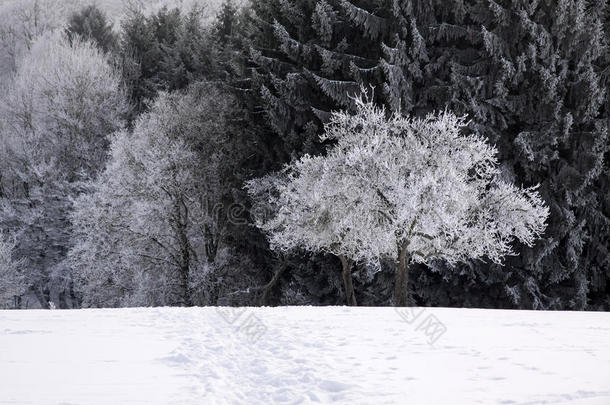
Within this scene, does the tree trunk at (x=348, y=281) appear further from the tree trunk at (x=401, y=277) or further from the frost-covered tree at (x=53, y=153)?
the frost-covered tree at (x=53, y=153)

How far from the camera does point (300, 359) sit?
7.47 m

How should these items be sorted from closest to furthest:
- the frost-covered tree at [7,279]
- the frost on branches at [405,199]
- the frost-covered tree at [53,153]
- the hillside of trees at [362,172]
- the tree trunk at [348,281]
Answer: the frost on branches at [405,199], the hillside of trees at [362,172], the tree trunk at [348,281], the frost-covered tree at [7,279], the frost-covered tree at [53,153]

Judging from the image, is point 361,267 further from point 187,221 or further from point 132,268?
point 132,268

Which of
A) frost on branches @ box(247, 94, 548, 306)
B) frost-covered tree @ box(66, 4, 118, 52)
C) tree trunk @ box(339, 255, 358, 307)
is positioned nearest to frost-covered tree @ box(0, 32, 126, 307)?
frost-covered tree @ box(66, 4, 118, 52)

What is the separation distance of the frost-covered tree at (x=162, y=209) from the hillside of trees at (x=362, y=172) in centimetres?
10

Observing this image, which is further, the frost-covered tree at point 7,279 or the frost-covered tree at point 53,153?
the frost-covered tree at point 53,153

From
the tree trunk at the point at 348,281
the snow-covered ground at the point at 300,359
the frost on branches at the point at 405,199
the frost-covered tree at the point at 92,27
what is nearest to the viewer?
the snow-covered ground at the point at 300,359

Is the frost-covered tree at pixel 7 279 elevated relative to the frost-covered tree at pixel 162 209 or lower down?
lower down

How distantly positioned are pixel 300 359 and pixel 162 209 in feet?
58.9

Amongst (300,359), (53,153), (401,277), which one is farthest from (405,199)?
(53,153)

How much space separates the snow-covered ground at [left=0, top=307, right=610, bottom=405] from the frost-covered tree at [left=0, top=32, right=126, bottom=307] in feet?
70.1

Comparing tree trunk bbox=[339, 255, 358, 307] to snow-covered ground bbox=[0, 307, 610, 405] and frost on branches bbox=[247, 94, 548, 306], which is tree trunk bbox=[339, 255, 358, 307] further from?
snow-covered ground bbox=[0, 307, 610, 405]

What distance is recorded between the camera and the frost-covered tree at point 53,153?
31.2 meters

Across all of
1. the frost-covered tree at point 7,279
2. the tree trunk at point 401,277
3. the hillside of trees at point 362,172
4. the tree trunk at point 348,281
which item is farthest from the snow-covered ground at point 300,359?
the frost-covered tree at point 7,279
